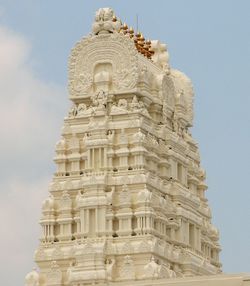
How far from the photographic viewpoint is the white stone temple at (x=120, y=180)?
7450cm

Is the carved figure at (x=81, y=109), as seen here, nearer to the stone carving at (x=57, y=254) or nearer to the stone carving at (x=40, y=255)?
the stone carving at (x=57, y=254)

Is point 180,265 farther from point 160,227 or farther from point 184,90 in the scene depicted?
point 184,90

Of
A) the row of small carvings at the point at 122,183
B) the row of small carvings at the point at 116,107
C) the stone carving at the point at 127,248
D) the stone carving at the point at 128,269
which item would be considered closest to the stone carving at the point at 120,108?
the row of small carvings at the point at 116,107

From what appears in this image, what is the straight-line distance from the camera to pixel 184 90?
83000mm

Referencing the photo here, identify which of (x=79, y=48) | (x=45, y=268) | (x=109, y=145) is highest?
(x=79, y=48)

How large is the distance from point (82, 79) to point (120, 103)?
239 centimetres

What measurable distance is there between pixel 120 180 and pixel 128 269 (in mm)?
4714

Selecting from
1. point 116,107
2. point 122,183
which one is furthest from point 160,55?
point 122,183

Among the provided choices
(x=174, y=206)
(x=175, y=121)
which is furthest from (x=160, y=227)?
(x=175, y=121)

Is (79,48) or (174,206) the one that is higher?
(79,48)

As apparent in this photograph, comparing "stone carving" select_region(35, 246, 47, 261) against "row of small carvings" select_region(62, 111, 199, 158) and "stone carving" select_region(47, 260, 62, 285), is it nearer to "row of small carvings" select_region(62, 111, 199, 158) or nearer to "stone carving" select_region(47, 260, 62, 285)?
"stone carving" select_region(47, 260, 62, 285)

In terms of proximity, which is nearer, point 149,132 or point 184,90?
point 149,132

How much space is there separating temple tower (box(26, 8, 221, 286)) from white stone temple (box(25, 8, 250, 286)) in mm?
48

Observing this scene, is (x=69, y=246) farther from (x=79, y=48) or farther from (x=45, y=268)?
(x=79, y=48)
